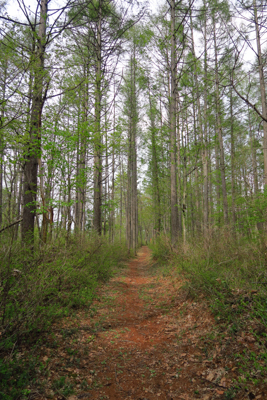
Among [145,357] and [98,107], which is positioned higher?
[98,107]

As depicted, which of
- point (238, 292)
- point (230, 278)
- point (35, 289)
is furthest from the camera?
point (230, 278)

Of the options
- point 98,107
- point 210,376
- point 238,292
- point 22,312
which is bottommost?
point 210,376

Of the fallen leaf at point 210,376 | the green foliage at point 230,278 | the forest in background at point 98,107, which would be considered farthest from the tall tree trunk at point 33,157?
the fallen leaf at point 210,376

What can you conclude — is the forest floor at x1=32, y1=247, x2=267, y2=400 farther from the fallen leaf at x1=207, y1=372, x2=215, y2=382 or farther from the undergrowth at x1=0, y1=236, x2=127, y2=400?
the undergrowth at x1=0, y1=236, x2=127, y2=400

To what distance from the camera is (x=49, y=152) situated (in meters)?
5.68

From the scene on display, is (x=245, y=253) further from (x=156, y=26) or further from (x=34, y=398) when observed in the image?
(x=156, y=26)

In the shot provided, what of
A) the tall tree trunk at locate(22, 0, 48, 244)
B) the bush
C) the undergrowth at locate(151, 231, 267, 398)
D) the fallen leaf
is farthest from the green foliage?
the tall tree trunk at locate(22, 0, 48, 244)

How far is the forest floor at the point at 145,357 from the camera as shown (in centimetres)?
226

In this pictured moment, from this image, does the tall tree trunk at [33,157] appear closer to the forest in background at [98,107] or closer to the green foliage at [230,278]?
the forest in background at [98,107]

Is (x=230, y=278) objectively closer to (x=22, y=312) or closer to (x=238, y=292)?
(x=238, y=292)

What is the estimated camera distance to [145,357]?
3016 millimetres

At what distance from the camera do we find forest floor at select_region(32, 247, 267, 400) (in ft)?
7.41

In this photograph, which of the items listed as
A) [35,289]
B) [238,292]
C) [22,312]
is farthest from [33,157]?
[238,292]

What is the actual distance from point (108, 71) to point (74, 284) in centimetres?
911
